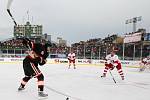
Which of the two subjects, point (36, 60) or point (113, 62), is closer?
point (36, 60)

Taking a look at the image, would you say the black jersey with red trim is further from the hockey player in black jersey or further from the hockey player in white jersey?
the hockey player in white jersey

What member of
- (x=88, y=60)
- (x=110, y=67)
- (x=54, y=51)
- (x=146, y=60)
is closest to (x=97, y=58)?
(x=88, y=60)

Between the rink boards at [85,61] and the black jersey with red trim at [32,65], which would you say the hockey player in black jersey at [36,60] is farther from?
the rink boards at [85,61]

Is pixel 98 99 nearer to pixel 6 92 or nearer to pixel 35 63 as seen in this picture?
pixel 35 63

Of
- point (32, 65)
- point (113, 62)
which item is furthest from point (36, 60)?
point (113, 62)

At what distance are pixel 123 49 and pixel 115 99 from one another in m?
18.4

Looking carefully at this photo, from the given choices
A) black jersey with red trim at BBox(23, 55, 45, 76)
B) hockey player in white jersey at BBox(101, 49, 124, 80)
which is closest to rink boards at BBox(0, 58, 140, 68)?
hockey player in white jersey at BBox(101, 49, 124, 80)

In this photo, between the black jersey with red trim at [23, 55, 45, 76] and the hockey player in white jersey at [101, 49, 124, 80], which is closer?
the black jersey with red trim at [23, 55, 45, 76]

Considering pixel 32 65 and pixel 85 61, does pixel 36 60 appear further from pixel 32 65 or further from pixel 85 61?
Result: pixel 85 61

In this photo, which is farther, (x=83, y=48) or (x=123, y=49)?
(x=83, y=48)

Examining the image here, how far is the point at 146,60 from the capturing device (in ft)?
59.8

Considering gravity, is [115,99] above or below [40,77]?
below

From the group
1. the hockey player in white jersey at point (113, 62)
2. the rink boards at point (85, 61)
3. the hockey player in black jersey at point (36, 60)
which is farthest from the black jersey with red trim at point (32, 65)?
the rink boards at point (85, 61)

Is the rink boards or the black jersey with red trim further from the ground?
the black jersey with red trim
